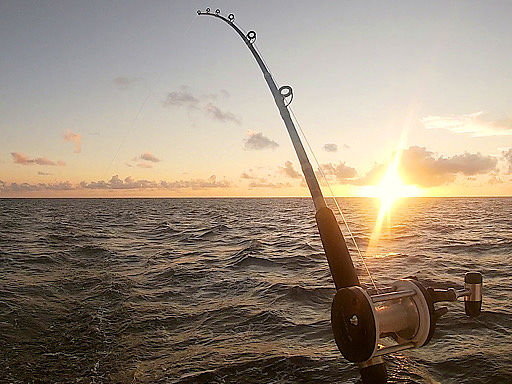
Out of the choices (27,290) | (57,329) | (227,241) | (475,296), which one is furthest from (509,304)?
(227,241)

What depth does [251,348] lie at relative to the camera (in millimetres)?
6359

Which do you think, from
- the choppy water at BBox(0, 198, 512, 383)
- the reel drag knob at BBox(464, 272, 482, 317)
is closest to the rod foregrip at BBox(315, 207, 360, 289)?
the reel drag knob at BBox(464, 272, 482, 317)

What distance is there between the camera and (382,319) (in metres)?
2.42

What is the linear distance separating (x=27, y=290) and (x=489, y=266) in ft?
41.6

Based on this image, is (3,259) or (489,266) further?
(3,259)

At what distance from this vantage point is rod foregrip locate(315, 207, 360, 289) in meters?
3.08

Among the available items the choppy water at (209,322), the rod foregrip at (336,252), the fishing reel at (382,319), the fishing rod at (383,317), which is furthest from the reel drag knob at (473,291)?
the choppy water at (209,322)

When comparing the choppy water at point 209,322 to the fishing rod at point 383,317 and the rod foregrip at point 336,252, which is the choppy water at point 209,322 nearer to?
the rod foregrip at point 336,252

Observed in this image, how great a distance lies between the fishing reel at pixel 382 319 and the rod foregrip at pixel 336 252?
0.46 metres

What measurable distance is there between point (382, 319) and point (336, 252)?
2.81 feet

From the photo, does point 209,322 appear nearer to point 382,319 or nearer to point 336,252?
point 336,252

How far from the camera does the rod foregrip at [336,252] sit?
10.1 feet

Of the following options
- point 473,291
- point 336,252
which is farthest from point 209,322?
point 473,291

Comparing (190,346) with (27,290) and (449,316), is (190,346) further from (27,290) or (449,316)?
(27,290)
